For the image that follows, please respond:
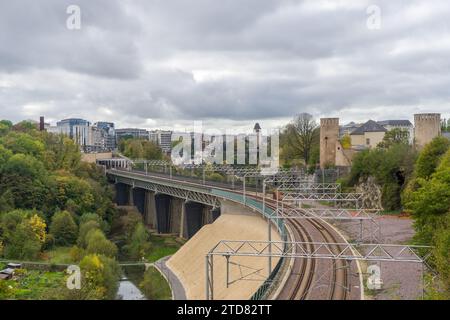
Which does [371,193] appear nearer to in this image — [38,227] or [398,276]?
[398,276]

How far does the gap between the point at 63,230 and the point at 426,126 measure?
4593 cm

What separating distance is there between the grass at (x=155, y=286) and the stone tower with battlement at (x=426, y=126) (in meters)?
33.0

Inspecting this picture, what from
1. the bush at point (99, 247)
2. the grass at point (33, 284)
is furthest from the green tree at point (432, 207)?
the bush at point (99, 247)

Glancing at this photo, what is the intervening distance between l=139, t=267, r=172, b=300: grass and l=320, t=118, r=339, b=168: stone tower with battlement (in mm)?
32574

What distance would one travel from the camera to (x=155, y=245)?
67.2 meters

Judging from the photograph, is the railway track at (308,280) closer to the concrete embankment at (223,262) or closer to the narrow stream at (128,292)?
the concrete embankment at (223,262)

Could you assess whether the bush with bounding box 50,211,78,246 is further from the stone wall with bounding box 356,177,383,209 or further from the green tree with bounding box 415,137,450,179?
the green tree with bounding box 415,137,450,179

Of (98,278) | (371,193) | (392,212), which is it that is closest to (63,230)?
(98,278)

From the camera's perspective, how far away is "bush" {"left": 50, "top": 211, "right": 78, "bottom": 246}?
193 ft

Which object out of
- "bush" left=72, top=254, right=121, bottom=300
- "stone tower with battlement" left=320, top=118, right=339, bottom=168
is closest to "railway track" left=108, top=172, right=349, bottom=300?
"bush" left=72, top=254, right=121, bottom=300

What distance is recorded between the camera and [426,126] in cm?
5634

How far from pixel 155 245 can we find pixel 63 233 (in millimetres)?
13346
